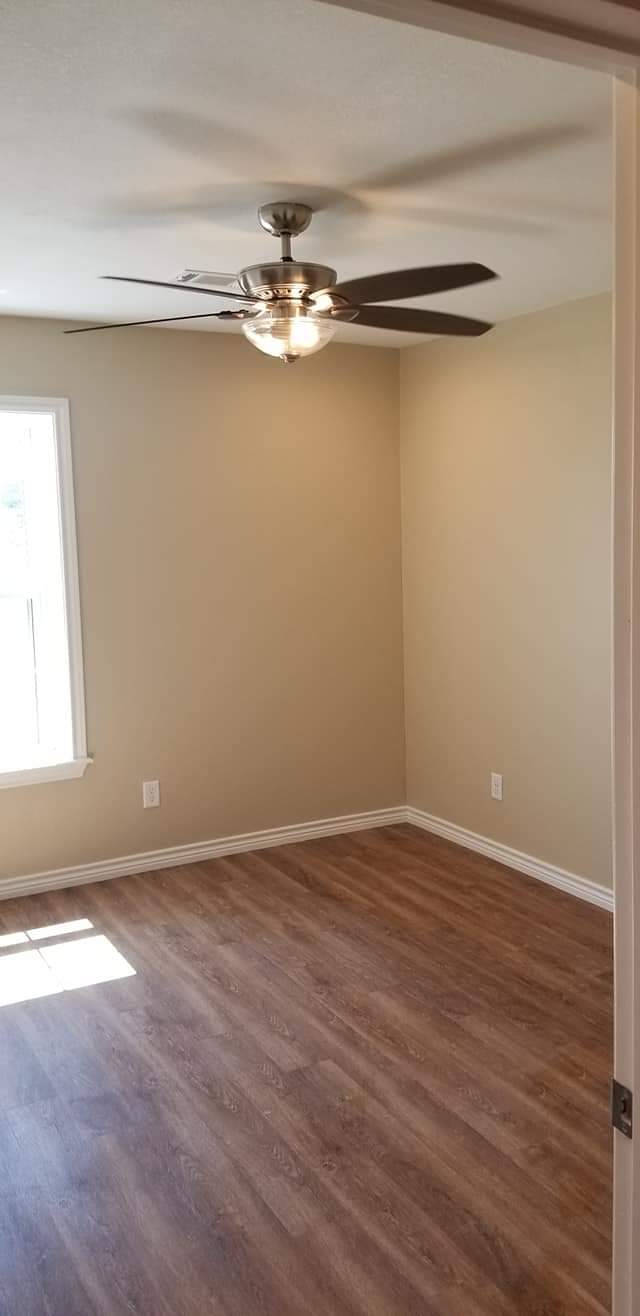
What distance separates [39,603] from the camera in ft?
14.7

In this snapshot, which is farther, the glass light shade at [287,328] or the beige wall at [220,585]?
the beige wall at [220,585]

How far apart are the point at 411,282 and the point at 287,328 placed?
1.13 ft

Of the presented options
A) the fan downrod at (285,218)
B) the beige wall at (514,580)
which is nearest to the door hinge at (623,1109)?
the fan downrod at (285,218)

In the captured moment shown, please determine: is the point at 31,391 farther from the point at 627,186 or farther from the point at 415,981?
the point at 627,186

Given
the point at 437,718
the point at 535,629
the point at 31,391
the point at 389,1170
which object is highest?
the point at 31,391

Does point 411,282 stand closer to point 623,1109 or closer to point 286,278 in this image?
point 286,278

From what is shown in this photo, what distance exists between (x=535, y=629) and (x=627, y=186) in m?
3.39

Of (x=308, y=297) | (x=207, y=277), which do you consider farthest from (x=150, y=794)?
(x=308, y=297)

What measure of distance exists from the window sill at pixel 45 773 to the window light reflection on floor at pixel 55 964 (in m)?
0.65

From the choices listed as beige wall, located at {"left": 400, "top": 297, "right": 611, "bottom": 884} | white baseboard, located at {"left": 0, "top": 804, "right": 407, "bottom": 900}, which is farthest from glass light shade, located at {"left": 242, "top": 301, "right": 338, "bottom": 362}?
white baseboard, located at {"left": 0, "top": 804, "right": 407, "bottom": 900}

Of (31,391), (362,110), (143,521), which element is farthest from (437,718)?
(362,110)

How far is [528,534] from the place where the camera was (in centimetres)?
438

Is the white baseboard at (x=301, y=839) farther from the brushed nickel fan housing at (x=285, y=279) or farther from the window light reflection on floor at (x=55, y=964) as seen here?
the brushed nickel fan housing at (x=285, y=279)

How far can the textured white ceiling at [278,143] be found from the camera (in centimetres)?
183
